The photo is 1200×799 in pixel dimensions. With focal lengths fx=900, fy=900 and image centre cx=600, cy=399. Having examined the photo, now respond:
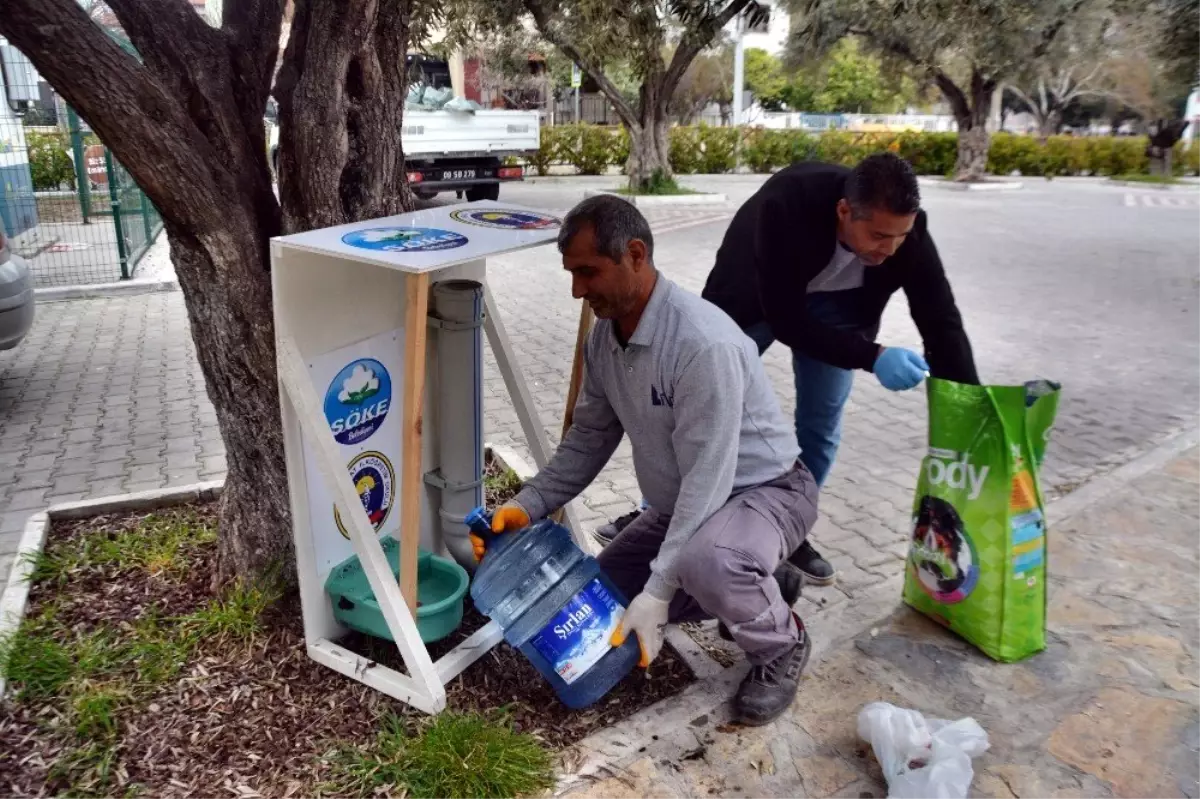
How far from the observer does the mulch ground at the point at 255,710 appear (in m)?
2.38

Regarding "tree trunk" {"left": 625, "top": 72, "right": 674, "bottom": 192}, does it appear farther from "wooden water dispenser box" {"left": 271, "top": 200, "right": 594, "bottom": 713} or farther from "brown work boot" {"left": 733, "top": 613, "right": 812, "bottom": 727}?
"brown work boot" {"left": 733, "top": 613, "right": 812, "bottom": 727}

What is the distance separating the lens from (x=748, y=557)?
2.41 m

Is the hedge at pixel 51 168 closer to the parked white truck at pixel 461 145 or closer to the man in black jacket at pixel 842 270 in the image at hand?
the parked white truck at pixel 461 145

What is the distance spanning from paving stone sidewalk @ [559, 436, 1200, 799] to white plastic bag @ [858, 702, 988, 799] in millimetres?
92

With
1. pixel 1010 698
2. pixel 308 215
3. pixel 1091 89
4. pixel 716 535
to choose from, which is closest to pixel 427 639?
pixel 716 535

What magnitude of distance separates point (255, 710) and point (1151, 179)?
27035mm

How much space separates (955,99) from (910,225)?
2230 centimetres

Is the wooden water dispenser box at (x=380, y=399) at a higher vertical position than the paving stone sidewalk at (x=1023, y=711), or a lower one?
higher

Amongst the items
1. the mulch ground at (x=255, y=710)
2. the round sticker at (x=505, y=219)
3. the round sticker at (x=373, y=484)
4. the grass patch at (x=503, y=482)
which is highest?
the round sticker at (x=505, y=219)

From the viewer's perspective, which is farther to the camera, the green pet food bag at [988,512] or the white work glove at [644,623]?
the green pet food bag at [988,512]

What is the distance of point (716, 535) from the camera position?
242 centimetres

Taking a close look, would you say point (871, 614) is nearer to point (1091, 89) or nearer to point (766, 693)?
point (766, 693)

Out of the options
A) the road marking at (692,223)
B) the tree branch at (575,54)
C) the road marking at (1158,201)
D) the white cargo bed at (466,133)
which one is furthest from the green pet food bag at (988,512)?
the road marking at (1158,201)

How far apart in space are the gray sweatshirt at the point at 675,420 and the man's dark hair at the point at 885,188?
56cm
